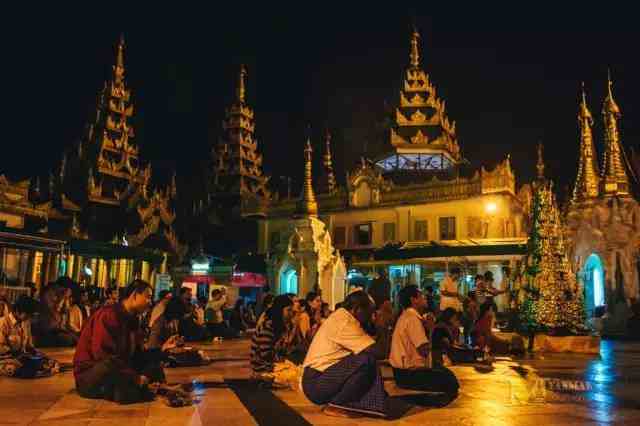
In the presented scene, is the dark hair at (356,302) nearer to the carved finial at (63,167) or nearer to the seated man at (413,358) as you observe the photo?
the seated man at (413,358)

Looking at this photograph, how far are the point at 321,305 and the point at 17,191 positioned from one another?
25.9 metres

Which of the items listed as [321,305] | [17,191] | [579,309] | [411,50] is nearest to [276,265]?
[17,191]

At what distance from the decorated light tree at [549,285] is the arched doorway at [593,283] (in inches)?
376

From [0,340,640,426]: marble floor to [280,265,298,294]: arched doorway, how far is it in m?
20.7

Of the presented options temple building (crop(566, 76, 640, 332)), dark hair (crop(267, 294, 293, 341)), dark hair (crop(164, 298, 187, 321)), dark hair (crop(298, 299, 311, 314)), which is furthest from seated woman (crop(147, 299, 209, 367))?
temple building (crop(566, 76, 640, 332))

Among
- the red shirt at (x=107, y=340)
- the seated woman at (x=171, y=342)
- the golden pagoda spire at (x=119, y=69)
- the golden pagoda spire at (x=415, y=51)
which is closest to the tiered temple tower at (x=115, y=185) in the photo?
the golden pagoda spire at (x=119, y=69)

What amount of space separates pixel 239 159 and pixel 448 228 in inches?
966

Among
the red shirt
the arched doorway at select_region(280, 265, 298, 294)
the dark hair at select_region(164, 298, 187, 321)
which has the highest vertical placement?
the arched doorway at select_region(280, 265, 298, 294)

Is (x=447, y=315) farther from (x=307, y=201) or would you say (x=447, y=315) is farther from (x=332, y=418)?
(x=307, y=201)

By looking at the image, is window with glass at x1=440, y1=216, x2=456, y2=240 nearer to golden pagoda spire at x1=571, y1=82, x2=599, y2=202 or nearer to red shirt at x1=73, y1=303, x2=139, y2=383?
golden pagoda spire at x1=571, y1=82, x2=599, y2=202

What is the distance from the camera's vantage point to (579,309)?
13.4 meters

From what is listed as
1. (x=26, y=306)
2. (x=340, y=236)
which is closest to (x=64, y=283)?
(x=26, y=306)

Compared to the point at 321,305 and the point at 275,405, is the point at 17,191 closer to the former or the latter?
the point at 321,305

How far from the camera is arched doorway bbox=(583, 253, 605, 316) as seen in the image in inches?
886
